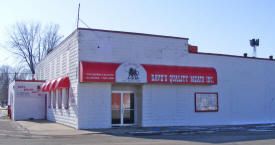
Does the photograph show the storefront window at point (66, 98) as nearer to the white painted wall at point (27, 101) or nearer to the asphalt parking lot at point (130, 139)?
the asphalt parking lot at point (130, 139)

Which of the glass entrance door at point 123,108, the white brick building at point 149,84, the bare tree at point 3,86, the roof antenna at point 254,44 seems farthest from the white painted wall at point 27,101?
the bare tree at point 3,86

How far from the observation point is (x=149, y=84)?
20.7 metres

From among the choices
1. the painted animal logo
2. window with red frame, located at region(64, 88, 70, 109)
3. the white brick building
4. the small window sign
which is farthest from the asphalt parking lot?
window with red frame, located at region(64, 88, 70, 109)

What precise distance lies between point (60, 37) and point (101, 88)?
4120 cm

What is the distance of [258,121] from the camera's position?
2455cm

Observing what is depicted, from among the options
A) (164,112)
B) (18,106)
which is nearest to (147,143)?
(164,112)

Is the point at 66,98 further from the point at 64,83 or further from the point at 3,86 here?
the point at 3,86

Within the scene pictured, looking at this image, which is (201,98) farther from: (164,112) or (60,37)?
(60,37)

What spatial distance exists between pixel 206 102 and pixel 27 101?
14.4 meters

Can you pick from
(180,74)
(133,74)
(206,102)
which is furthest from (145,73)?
(206,102)

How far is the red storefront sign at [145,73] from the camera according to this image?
61.3 feet

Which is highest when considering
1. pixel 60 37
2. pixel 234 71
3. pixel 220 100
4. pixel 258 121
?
pixel 60 37

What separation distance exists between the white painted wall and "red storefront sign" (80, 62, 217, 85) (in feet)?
35.3

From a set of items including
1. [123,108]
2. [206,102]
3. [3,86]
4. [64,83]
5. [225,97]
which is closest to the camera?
[123,108]
